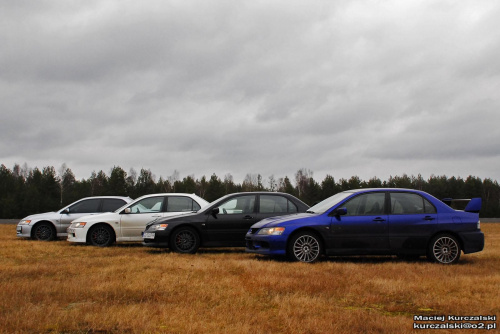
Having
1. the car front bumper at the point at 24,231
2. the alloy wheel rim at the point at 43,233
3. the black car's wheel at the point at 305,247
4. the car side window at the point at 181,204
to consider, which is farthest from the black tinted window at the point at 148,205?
the black car's wheel at the point at 305,247

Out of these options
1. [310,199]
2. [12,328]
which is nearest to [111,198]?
[12,328]

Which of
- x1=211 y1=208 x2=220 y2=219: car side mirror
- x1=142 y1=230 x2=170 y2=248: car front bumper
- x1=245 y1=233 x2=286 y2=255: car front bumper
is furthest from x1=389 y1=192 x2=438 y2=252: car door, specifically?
x1=142 y1=230 x2=170 y2=248: car front bumper

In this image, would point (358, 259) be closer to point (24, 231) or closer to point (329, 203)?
point (329, 203)

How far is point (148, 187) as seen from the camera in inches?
3745

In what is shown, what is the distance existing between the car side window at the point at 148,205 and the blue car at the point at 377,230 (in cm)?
468

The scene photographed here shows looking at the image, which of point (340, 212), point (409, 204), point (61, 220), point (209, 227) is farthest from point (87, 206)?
point (409, 204)

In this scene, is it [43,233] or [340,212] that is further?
[43,233]

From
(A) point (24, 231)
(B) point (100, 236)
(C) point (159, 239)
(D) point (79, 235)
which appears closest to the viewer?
(C) point (159, 239)

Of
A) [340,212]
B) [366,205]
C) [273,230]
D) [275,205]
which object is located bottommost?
[273,230]

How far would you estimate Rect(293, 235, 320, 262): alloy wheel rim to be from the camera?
441 inches

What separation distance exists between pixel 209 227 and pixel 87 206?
6.55 metres

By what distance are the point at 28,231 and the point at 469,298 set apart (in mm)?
15390

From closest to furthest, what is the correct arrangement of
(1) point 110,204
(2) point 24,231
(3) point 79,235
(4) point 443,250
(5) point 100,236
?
(4) point 443,250 → (5) point 100,236 → (3) point 79,235 → (1) point 110,204 → (2) point 24,231

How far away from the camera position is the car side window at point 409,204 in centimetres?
1163
